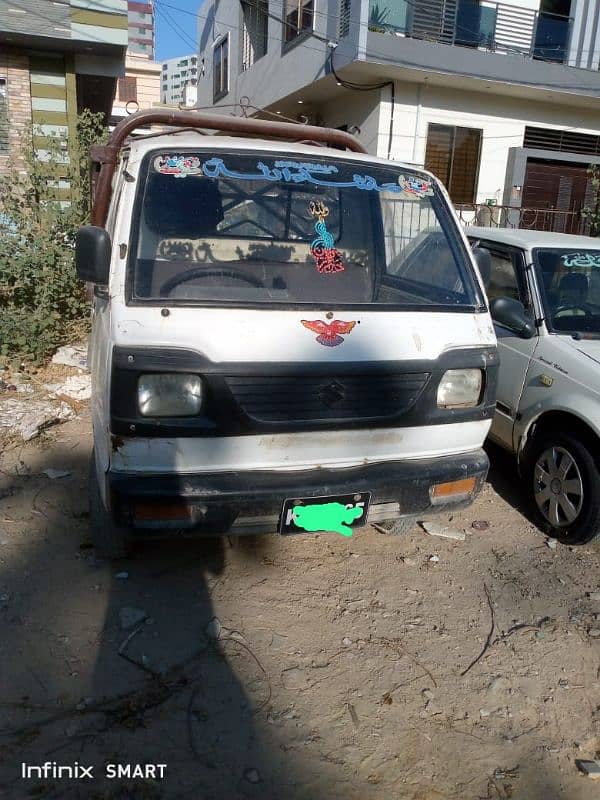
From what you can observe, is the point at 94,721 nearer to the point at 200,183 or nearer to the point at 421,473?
the point at 421,473

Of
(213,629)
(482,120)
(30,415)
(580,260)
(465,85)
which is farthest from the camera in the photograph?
(482,120)

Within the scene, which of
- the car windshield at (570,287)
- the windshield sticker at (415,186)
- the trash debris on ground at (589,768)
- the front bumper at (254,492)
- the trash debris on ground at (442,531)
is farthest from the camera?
the car windshield at (570,287)

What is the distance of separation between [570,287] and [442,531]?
1852 millimetres

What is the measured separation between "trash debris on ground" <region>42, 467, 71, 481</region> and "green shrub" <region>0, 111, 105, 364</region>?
1.99 meters

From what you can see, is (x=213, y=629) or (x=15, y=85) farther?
(x=15, y=85)

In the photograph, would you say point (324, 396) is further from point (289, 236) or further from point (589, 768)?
point (589, 768)

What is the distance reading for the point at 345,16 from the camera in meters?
13.1

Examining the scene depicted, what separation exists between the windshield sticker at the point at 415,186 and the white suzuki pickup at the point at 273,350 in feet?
0.04

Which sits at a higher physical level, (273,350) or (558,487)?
(273,350)

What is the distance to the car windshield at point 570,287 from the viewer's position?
4129 mm

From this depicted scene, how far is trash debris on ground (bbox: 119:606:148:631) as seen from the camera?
9.57 feet

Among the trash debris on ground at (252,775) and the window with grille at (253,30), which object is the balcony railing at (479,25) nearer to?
the window with grille at (253,30)

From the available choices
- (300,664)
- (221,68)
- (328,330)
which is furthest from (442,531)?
(221,68)

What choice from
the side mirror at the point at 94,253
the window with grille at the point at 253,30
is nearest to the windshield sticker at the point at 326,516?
the side mirror at the point at 94,253
